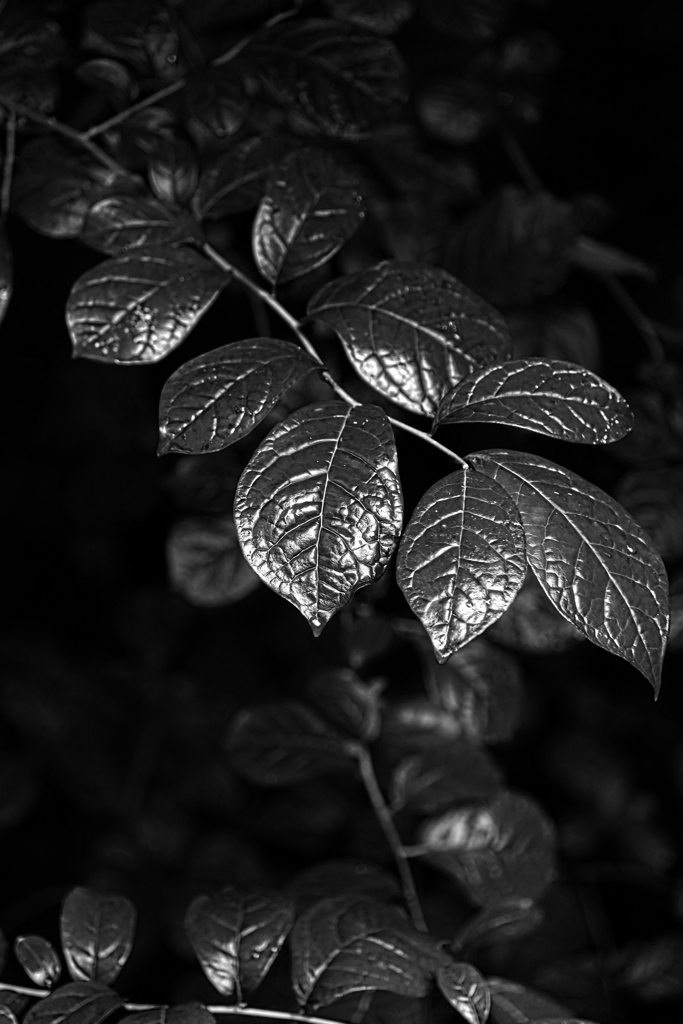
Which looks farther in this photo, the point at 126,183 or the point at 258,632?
the point at 258,632

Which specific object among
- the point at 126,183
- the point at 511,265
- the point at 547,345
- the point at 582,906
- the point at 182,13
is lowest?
the point at 582,906

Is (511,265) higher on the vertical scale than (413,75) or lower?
lower

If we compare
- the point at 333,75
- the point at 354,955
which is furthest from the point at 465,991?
the point at 333,75

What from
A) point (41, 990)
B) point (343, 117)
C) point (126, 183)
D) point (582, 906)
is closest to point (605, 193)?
point (343, 117)

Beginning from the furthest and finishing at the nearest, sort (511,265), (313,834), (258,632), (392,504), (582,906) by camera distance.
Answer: (258,632) → (582,906) → (313,834) → (511,265) → (392,504)

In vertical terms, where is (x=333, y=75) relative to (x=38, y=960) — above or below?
above

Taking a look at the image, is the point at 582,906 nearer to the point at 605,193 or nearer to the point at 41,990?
the point at 41,990

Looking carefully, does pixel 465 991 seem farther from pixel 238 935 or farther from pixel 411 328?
pixel 411 328

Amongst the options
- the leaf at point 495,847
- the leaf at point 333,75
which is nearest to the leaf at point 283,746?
the leaf at point 495,847
